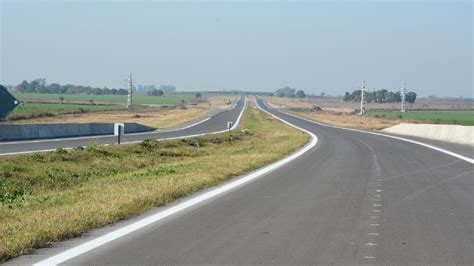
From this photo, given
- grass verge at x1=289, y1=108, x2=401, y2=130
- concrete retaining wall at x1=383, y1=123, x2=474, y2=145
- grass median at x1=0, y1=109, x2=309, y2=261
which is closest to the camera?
grass median at x1=0, y1=109, x2=309, y2=261

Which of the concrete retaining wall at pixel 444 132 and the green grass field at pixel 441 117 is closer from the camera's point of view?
the concrete retaining wall at pixel 444 132

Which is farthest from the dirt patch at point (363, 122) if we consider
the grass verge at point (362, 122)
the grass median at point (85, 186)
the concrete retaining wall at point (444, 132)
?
the grass median at point (85, 186)

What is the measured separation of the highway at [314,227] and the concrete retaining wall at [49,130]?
24.7 metres

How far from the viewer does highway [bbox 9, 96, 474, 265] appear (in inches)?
327

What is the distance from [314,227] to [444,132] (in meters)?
41.5

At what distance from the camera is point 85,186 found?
16.1 metres

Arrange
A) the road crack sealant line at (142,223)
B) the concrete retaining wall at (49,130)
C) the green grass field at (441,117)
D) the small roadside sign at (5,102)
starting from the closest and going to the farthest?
1. the road crack sealant line at (142,223)
2. the small roadside sign at (5,102)
3. the concrete retaining wall at (49,130)
4. the green grass field at (441,117)

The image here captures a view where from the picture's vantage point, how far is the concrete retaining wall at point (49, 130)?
39.0 m

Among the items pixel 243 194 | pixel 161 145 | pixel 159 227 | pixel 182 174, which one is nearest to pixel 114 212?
pixel 159 227

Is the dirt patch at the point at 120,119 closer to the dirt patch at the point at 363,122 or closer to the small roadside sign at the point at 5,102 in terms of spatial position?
the dirt patch at the point at 363,122

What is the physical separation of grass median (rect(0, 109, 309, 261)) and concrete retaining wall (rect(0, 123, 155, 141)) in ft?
39.7

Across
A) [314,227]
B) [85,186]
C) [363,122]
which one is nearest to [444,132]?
[85,186]

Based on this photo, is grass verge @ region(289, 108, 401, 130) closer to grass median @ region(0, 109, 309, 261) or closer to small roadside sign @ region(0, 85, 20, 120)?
grass median @ region(0, 109, 309, 261)

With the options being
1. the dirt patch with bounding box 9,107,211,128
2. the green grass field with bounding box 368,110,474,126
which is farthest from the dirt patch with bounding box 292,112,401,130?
the dirt patch with bounding box 9,107,211,128
